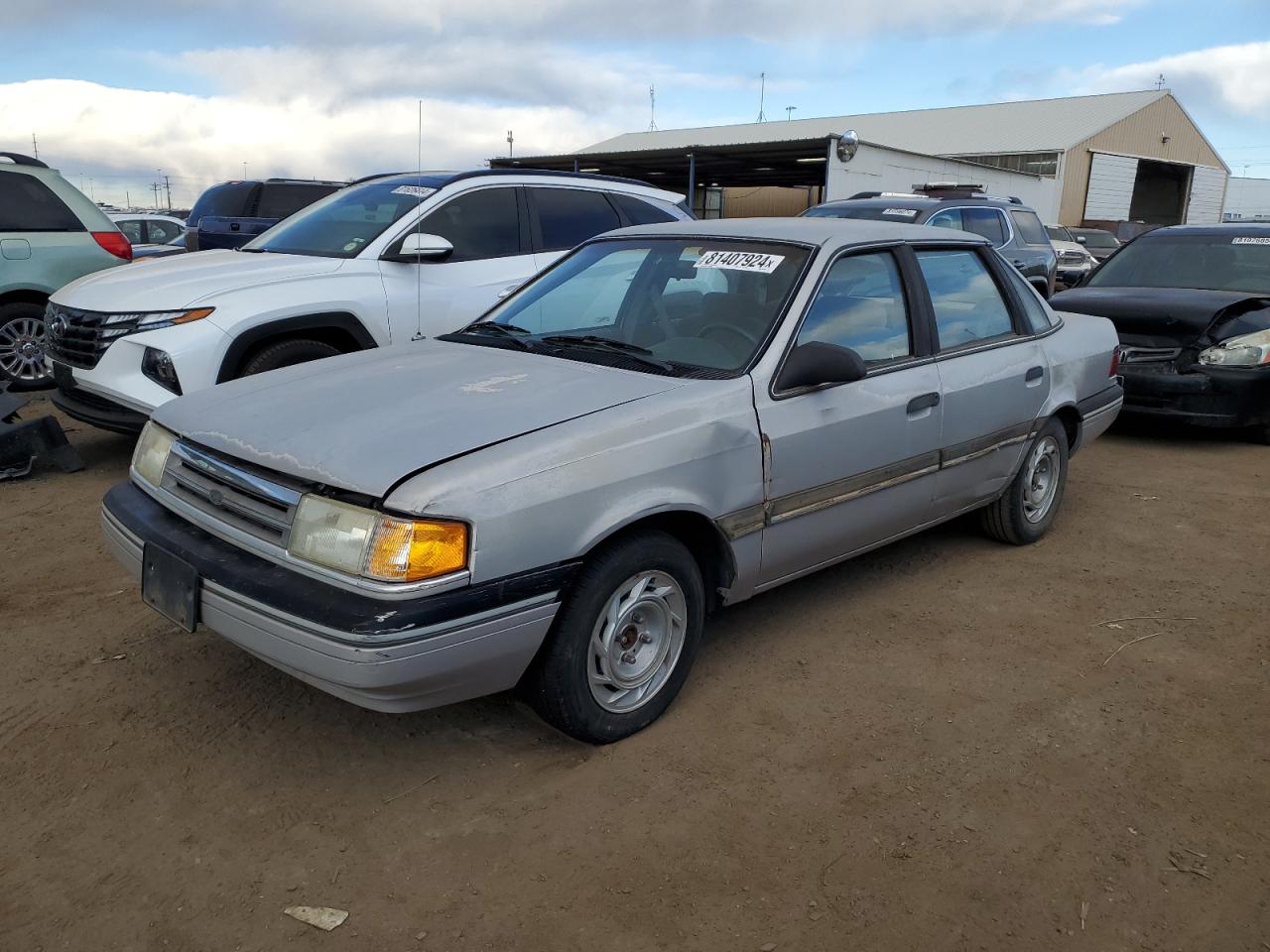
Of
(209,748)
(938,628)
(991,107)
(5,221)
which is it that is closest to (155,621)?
(209,748)

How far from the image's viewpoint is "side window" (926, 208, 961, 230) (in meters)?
9.99

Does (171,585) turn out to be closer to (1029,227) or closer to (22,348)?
(22,348)

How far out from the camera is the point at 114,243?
27.1 ft

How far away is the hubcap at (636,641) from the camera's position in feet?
9.85

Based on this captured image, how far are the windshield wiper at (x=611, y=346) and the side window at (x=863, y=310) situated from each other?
538mm

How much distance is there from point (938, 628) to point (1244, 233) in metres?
5.98

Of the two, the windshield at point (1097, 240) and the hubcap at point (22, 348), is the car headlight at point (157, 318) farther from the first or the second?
the windshield at point (1097, 240)

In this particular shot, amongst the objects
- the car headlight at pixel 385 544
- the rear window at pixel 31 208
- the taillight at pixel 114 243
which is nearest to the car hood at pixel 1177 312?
the car headlight at pixel 385 544

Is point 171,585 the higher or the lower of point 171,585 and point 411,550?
the lower

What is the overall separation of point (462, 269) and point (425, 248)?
64 cm

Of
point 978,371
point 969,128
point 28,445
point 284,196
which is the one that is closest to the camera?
point 978,371

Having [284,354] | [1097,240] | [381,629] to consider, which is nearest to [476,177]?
[284,354]

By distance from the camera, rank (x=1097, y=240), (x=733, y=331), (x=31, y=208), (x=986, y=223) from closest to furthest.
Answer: (x=733, y=331)
(x=31, y=208)
(x=986, y=223)
(x=1097, y=240)

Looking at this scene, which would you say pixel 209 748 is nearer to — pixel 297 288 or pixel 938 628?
pixel 938 628
